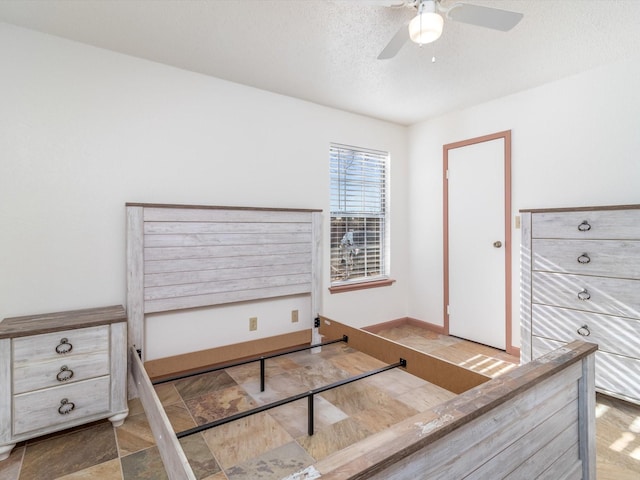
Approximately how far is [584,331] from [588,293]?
0.28 meters

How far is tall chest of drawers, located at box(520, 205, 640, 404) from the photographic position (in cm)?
221

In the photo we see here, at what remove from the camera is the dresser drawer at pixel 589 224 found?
2191mm

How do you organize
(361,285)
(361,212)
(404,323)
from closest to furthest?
(361,285), (361,212), (404,323)

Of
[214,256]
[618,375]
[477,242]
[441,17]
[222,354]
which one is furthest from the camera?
[477,242]

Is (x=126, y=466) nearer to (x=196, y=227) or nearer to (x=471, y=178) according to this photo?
(x=196, y=227)

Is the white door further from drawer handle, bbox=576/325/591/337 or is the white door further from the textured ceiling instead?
drawer handle, bbox=576/325/591/337

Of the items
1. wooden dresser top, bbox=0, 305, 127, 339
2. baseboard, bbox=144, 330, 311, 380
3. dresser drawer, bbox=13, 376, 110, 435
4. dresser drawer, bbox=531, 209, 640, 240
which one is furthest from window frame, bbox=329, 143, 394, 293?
dresser drawer, bbox=13, 376, 110, 435

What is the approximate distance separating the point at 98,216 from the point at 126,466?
5.21 ft

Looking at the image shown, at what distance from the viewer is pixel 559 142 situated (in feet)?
9.57

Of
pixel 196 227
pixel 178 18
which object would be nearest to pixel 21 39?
pixel 178 18

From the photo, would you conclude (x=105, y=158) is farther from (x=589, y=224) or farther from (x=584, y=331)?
(x=584, y=331)

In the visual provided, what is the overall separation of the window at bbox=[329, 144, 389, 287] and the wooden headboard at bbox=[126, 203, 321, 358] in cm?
44

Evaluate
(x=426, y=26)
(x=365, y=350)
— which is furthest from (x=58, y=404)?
(x=426, y=26)

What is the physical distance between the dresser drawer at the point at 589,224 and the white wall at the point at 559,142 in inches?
19.1
